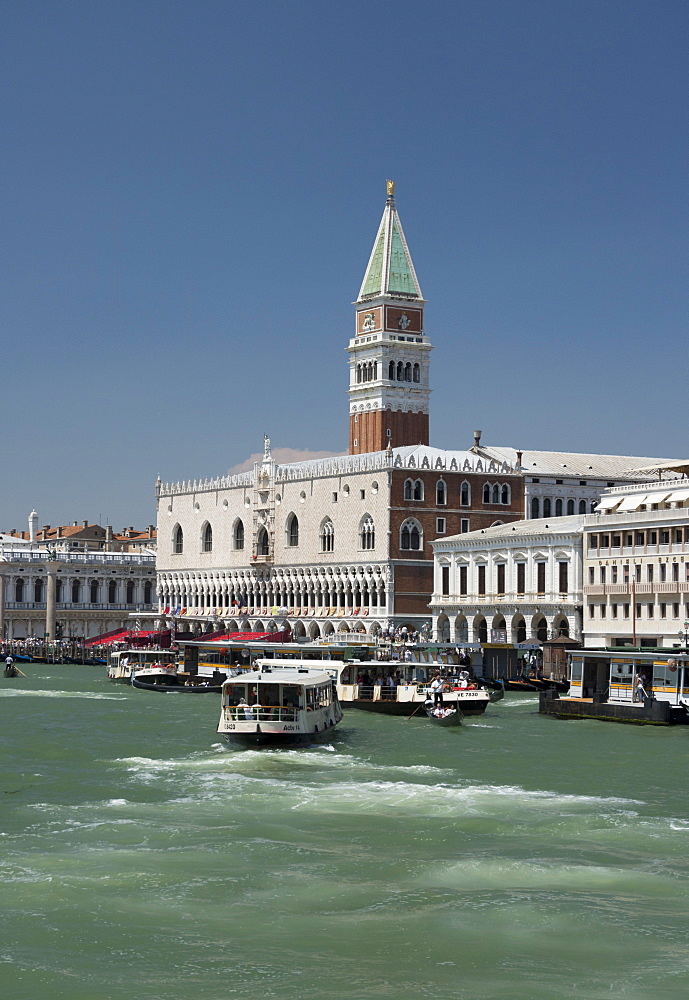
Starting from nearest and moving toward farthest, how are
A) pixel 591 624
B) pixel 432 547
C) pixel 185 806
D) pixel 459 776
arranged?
pixel 185 806 → pixel 459 776 → pixel 591 624 → pixel 432 547

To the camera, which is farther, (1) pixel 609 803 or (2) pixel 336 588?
(2) pixel 336 588

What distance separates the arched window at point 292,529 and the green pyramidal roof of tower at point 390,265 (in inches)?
884

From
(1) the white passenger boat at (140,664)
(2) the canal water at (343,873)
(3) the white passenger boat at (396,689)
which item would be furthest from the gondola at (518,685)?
(2) the canal water at (343,873)

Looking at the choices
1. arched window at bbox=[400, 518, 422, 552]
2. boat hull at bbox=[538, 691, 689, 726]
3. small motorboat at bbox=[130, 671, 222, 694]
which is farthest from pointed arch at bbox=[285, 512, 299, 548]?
boat hull at bbox=[538, 691, 689, 726]

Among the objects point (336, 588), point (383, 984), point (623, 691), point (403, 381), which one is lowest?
point (383, 984)

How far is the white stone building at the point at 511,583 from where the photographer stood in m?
86.8

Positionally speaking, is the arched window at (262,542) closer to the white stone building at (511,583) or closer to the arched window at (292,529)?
the arched window at (292,529)

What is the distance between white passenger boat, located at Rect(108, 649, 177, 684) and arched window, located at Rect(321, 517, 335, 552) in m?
25.2

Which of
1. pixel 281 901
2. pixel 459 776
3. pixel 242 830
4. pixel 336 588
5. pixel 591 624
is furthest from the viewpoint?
pixel 336 588

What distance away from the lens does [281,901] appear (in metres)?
24.8

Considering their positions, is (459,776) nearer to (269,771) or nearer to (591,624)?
(269,771)

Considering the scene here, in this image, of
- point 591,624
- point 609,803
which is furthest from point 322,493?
point 609,803

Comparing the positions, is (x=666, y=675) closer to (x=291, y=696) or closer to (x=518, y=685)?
(x=291, y=696)

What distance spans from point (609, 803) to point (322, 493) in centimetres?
8070
